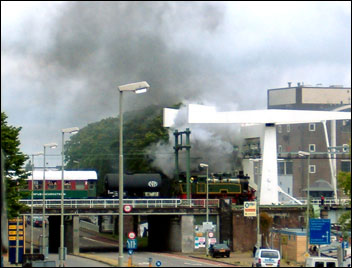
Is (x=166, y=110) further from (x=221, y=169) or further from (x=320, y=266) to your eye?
(x=320, y=266)

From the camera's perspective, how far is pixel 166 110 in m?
90.1

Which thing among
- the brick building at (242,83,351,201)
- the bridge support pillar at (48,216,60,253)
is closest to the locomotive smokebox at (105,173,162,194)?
the bridge support pillar at (48,216,60,253)

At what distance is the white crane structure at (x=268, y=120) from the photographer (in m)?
81.4

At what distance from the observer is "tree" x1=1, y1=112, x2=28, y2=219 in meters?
52.6

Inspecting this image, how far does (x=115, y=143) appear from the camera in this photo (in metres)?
120

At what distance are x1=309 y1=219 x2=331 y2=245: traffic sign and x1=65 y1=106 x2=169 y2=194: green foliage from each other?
48948mm

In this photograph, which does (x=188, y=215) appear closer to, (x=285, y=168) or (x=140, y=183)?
(x=140, y=183)

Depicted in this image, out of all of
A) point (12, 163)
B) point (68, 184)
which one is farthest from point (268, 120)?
point (12, 163)

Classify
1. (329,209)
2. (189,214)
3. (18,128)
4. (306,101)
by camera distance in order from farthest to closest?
(306,101) < (329,209) < (189,214) < (18,128)

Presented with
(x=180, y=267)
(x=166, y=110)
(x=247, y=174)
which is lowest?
(x=180, y=267)

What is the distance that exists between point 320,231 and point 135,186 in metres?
33.9

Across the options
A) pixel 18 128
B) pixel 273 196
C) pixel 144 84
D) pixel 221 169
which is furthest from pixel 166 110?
pixel 144 84

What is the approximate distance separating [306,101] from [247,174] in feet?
142

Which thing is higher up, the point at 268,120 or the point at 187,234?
the point at 268,120
